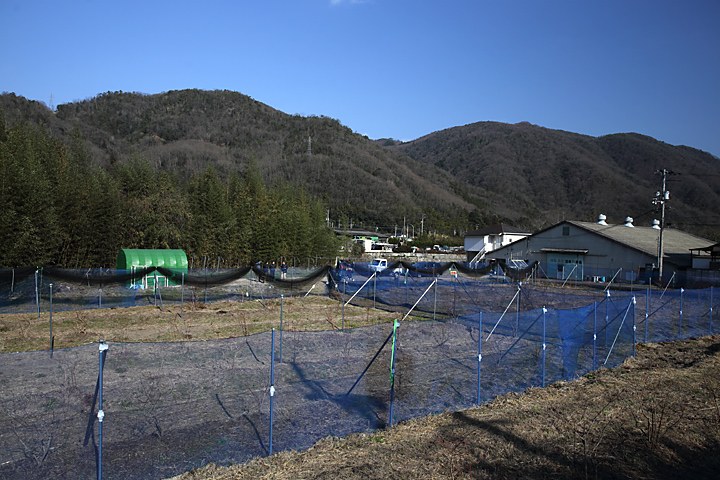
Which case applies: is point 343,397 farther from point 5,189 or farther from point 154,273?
point 5,189

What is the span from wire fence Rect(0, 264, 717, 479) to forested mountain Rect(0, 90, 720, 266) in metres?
13.6

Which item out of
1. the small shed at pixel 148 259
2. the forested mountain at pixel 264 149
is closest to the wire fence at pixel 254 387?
the small shed at pixel 148 259

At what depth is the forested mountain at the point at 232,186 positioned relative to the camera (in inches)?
819

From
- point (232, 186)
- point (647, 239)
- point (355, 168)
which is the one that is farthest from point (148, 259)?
point (355, 168)

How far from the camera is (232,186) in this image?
120 ft

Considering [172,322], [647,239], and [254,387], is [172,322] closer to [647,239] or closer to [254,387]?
[254,387]

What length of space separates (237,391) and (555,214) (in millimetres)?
160586

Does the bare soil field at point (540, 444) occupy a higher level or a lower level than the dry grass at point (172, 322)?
higher

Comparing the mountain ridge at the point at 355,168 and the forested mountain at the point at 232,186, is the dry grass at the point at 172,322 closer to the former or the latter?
the forested mountain at the point at 232,186

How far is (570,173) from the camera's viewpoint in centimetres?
18488

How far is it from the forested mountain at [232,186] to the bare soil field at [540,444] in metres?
18.3

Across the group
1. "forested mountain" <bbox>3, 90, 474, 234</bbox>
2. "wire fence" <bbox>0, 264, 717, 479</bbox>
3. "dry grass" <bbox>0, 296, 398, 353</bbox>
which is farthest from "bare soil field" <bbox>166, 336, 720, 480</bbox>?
"forested mountain" <bbox>3, 90, 474, 234</bbox>

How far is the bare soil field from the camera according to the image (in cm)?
496

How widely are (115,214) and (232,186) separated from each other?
1386 centimetres
